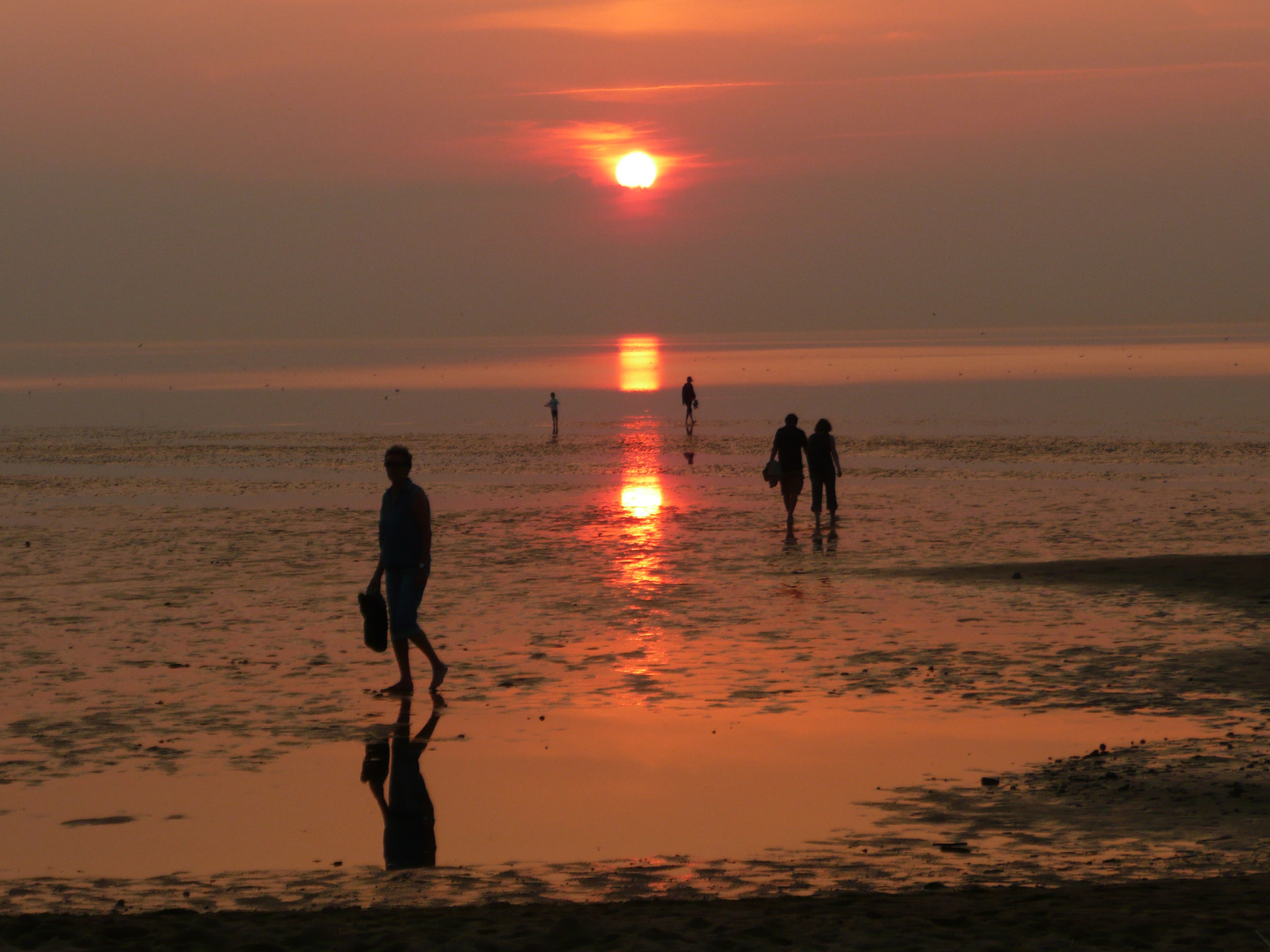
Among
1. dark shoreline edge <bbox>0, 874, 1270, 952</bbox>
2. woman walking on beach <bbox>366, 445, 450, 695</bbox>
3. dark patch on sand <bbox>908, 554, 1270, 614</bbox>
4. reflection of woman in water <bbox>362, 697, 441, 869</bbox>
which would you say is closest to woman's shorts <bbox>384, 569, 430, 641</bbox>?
woman walking on beach <bbox>366, 445, 450, 695</bbox>

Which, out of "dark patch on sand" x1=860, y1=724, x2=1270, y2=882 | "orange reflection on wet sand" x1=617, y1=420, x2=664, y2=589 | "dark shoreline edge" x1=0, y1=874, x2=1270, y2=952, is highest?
"orange reflection on wet sand" x1=617, y1=420, x2=664, y2=589

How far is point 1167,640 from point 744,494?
16.5 meters

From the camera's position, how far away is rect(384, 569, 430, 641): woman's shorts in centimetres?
1194

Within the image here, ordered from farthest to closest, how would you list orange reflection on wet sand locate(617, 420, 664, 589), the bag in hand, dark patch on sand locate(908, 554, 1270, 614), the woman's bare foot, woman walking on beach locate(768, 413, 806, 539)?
1. woman walking on beach locate(768, 413, 806, 539)
2. orange reflection on wet sand locate(617, 420, 664, 589)
3. dark patch on sand locate(908, 554, 1270, 614)
4. the bag in hand
5. the woman's bare foot

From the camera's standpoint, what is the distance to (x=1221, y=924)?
626 cm

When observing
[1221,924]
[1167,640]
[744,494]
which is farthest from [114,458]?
[1221,924]

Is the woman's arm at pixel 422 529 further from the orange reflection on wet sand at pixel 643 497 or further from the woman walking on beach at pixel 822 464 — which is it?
the orange reflection on wet sand at pixel 643 497

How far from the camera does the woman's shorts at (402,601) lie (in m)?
11.9

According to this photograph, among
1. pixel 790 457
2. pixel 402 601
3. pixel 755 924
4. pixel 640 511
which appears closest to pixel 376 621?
pixel 402 601

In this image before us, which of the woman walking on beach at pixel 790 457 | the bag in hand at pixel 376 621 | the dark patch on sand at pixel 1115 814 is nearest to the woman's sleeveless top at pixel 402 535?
the bag in hand at pixel 376 621

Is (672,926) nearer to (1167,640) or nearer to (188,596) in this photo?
(1167,640)

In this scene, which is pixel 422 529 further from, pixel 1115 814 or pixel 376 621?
pixel 1115 814

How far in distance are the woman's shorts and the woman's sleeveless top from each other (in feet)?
0.28

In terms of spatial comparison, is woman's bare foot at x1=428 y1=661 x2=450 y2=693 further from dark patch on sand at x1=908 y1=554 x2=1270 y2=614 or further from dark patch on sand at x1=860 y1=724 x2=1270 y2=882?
dark patch on sand at x1=908 y1=554 x2=1270 y2=614
